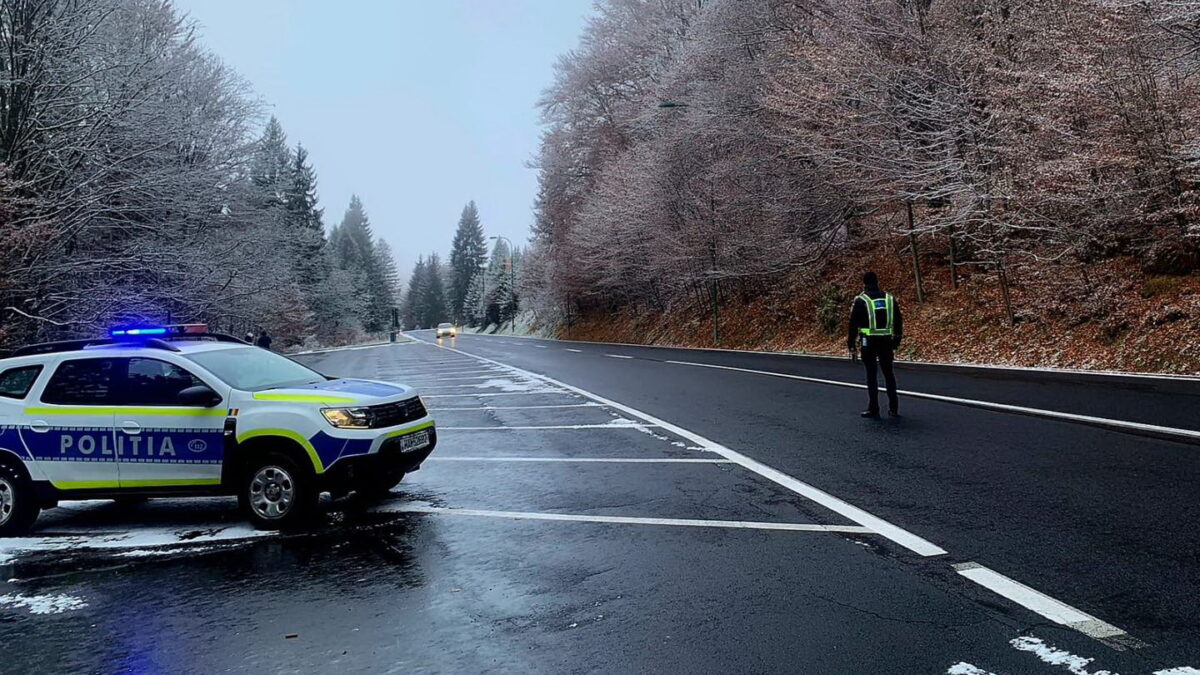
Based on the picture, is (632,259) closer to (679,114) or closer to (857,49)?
(679,114)

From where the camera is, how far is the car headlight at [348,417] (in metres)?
→ 6.30

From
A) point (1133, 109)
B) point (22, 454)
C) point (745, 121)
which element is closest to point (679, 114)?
point (745, 121)

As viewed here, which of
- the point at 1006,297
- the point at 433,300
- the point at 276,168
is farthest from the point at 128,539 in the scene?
the point at 433,300

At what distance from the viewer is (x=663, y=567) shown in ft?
15.5

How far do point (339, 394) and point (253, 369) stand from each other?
1098 mm

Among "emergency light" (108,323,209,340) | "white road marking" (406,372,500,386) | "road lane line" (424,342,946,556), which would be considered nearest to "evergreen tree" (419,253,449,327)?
"white road marking" (406,372,500,386)

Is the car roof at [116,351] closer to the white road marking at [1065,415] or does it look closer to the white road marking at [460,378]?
the white road marking at [1065,415]

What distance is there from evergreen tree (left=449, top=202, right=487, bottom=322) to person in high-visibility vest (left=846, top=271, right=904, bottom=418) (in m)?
117

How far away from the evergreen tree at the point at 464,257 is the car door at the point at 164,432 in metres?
119

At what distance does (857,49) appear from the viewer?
2072cm

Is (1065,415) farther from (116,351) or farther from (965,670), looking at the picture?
(116,351)

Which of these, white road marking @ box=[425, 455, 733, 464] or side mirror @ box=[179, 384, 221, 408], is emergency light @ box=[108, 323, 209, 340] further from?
white road marking @ box=[425, 455, 733, 464]

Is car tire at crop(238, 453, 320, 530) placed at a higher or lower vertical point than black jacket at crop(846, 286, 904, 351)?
lower

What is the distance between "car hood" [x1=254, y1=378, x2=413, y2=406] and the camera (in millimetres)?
6438
